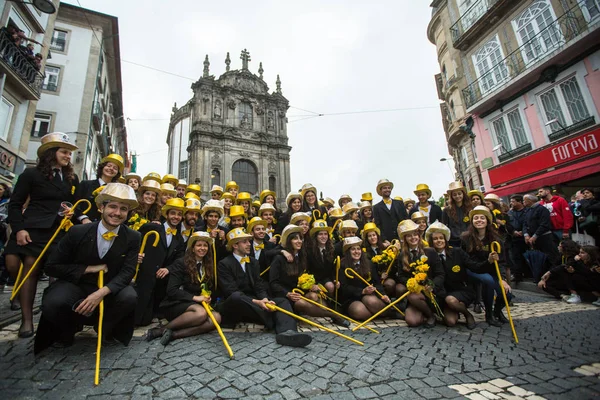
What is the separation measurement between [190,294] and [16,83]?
45.1 feet

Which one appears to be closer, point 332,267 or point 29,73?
point 332,267

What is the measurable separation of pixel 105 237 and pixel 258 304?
7.00 feet

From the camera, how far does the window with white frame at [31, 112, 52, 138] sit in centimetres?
1552

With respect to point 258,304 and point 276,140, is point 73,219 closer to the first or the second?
point 258,304

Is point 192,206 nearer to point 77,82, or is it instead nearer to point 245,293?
point 245,293

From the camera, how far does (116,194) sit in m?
3.14

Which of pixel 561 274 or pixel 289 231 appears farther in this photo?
pixel 561 274

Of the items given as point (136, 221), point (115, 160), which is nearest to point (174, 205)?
point (136, 221)

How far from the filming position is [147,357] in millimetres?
3027

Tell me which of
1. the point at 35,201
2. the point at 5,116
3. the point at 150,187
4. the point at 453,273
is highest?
the point at 5,116

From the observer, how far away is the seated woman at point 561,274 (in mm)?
6242

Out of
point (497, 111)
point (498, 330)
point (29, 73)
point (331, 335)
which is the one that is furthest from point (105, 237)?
point (497, 111)

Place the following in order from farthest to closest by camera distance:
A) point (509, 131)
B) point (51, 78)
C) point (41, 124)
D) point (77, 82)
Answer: point (77, 82), point (51, 78), point (41, 124), point (509, 131)

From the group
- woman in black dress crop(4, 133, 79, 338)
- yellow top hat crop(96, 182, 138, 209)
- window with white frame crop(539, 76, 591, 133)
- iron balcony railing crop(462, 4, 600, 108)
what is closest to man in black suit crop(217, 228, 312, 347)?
yellow top hat crop(96, 182, 138, 209)
